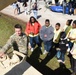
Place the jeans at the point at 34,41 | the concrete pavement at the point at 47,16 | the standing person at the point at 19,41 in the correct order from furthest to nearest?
the concrete pavement at the point at 47,16 < the jeans at the point at 34,41 < the standing person at the point at 19,41

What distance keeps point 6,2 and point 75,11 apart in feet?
47.3

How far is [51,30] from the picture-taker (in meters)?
8.87

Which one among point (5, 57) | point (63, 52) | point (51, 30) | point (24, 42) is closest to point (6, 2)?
point (5, 57)

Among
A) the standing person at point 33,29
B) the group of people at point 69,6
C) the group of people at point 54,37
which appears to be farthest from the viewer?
the group of people at point 69,6

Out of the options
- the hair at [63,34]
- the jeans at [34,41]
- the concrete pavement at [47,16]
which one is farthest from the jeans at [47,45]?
the concrete pavement at [47,16]

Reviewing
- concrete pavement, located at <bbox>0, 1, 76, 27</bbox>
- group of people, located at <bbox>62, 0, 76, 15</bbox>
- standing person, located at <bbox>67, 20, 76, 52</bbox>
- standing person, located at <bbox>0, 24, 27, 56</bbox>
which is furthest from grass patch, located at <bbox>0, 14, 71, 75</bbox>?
group of people, located at <bbox>62, 0, 76, 15</bbox>

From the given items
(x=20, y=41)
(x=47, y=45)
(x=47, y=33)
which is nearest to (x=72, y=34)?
(x=47, y=33)

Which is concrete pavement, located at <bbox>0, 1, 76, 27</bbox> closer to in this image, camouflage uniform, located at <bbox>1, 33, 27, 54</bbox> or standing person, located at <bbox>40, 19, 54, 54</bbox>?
standing person, located at <bbox>40, 19, 54, 54</bbox>

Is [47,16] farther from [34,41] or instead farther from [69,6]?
[34,41]

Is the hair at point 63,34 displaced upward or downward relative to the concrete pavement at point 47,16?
upward

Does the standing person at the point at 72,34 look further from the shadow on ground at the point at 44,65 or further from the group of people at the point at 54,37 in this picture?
the shadow on ground at the point at 44,65

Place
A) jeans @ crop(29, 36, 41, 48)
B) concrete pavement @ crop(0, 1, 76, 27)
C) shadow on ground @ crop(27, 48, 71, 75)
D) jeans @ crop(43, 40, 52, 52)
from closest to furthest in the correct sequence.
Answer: shadow on ground @ crop(27, 48, 71, 75) < jeans @ crop(43, 40, 52, 52) < jeans @ crop(29, 36, 41, 48) < concrete pavement @ crop(0, 1, 76, 27)

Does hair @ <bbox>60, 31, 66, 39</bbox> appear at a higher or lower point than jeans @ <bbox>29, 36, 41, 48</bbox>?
higher

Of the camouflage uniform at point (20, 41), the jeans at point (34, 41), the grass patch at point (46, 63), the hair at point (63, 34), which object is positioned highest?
the camouflage uniform at point (20, 41)
